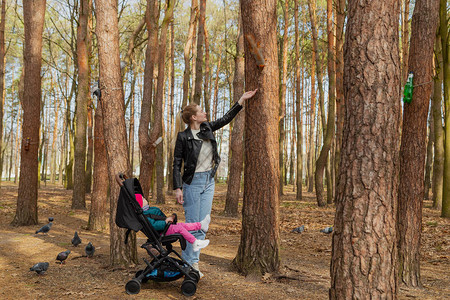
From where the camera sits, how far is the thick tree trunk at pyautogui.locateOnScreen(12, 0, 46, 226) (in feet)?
26.8

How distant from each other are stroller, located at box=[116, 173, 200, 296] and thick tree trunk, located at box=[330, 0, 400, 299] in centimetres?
169

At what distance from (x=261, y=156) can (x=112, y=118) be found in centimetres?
207

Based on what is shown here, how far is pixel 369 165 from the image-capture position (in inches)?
102

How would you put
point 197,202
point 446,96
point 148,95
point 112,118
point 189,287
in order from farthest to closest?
point 148,95
point 446,96
point 112,118
point 197,202
point 189,287

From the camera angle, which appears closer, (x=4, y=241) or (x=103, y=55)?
(x=103, y=55)

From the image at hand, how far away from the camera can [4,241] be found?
20.4 ft

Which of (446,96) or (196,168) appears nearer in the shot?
(196,168)

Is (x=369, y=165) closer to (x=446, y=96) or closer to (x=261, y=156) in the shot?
(x=261, y=156)

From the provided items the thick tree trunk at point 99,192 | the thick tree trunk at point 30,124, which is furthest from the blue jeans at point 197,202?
the thick tree trunk at point 30,124

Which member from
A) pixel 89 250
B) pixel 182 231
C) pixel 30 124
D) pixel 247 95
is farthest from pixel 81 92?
pixel 182 231

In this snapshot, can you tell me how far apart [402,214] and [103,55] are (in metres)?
4.35

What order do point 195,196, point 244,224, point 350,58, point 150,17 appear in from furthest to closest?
1. point 150,17
2. point 244,224
3. point 195,196
4. point 350,58

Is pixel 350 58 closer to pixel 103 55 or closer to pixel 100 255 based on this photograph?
pixel 103 55

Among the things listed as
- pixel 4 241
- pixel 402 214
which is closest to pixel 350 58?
pixel 402 214
